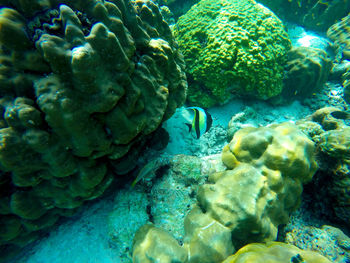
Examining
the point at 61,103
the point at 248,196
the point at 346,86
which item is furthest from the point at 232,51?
the point at 61,103

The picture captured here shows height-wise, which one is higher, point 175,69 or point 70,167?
point 175,69

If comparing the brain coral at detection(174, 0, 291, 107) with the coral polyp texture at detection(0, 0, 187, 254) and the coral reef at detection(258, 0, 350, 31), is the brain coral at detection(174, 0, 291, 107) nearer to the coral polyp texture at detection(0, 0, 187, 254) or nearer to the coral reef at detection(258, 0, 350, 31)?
the coral polyp texture at detection(0, 0, 187, 254)

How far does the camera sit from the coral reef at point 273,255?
168 cm

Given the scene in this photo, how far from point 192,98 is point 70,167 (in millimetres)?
3216

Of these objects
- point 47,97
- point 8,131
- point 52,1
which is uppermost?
point 52,1

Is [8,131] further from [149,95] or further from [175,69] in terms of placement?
[175,69]

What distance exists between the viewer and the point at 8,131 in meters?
1.66

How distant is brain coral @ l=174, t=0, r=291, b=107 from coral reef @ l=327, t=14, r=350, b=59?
249cm

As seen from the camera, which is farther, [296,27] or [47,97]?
[296,27]

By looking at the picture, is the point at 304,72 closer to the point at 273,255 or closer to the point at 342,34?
the point at 342,34

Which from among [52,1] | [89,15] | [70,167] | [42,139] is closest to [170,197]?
[70,167]

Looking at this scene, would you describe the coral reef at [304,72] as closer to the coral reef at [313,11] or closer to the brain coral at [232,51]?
the brain coral at [232,51]

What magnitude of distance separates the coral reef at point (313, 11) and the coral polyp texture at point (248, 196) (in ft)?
21.9

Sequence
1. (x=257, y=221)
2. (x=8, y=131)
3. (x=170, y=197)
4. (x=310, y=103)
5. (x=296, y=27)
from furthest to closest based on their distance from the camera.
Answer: (x=296, y=27)
(x=310, y=103)
(x=170, y=197)
(x=257, y=221)
(x=8, y=131)
